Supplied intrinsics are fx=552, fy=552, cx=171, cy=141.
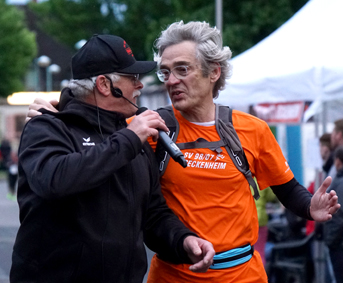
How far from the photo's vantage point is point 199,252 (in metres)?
2.26

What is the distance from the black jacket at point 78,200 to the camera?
6.52 ft

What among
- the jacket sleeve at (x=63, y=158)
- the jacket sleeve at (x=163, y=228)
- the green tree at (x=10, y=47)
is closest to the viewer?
the jacket sleeve at (x=63, y=158)

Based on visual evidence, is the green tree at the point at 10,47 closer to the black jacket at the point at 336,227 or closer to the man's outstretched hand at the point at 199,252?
the black jacket at the point at 336,227

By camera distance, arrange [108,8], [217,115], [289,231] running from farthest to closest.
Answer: [108,8] → [289,231] → [217,115]

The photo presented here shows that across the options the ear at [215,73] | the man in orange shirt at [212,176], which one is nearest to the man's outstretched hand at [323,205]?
the man in orange shirt at [212,176]

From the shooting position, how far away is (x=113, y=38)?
2.36m

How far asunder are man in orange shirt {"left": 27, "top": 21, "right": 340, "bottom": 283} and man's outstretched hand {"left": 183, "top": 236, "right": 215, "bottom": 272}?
0.23 metres

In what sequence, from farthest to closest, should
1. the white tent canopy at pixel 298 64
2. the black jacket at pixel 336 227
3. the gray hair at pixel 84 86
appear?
the white tent canopy at pixel 298 64
the black jacket at pixel 336 227
the gray hair at pixel 84 86

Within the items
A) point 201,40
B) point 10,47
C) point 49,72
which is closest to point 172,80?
point 201,40

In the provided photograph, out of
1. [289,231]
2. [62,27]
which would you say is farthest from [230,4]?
[62,27]

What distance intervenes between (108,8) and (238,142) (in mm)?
25775

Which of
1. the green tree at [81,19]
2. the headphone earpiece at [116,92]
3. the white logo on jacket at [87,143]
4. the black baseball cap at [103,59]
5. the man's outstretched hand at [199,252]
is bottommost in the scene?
the green tree at [81,19]

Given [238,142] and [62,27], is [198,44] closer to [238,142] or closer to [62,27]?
[238,142]

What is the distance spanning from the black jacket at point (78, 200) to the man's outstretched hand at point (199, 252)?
21 centimetres
